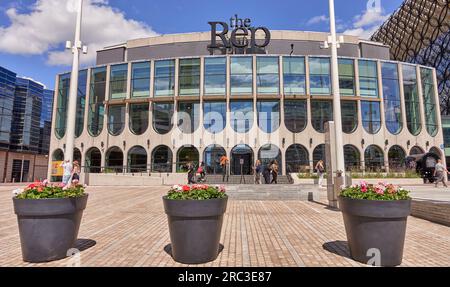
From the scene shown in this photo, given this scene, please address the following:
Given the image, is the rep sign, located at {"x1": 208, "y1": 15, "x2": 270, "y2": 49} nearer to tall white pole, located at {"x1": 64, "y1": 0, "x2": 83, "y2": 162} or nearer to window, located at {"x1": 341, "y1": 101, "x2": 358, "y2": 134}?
window, located at {"x1": 341, "y1": 101, "x2": 358, "y2": 134}

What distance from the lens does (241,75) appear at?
1298 inches

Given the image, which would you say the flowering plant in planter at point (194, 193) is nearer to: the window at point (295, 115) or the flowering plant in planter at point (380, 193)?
the flowering plant in planter at point (380, 193)

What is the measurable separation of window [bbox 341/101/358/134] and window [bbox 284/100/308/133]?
4.68m

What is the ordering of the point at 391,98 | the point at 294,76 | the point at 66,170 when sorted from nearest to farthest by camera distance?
the point at 66,170, the point at 294,76, the point at 391,98

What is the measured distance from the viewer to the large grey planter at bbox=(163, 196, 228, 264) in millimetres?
4223

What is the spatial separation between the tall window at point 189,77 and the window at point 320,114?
13961 millimetres

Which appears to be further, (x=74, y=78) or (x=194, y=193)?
(x=74, y=78)

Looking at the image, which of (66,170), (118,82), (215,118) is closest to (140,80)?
(118,82)

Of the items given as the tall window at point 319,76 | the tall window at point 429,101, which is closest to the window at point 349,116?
the tall window at point 319,76

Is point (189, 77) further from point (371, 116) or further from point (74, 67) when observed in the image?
point (371, 116)

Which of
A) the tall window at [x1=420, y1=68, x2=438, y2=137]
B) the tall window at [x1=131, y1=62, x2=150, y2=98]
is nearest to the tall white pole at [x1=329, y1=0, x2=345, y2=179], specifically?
the tall window at [x1=131, y1=62, x2=150, y2=98]

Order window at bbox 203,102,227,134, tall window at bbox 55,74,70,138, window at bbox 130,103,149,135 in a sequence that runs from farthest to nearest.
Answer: tall window at bbox 55,74,70,138 → window at bbox 130,103,149,135 → window at bbox 203,102,227,134

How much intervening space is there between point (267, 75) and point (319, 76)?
20.4 ft

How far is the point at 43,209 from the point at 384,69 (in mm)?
39330
